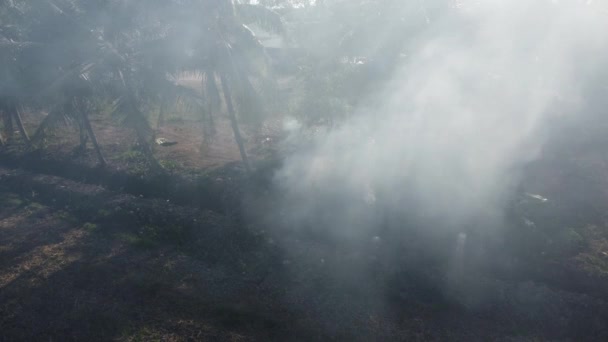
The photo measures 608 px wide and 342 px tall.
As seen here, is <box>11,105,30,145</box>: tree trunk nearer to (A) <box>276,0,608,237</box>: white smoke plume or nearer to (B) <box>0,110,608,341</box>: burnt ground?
(B) <box>0,110,608,341</box>: burnt ground

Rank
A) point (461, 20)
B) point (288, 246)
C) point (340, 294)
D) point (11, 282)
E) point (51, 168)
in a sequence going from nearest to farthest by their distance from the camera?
point (340, 294)
point (11, 282)
point (288, 246)
point (461, 20)
point (51, 168)

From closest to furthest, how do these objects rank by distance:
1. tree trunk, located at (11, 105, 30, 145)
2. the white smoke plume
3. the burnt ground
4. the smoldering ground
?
the burnt ground, the smoldering ground, the white smoke plume, tree trunk, located at (11, 105, 30, 145)

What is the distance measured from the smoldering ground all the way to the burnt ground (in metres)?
0.09

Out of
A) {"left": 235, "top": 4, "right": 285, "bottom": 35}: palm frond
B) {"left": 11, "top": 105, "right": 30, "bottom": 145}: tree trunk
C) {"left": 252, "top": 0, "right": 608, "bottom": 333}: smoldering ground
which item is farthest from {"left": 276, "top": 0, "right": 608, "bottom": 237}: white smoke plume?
{"left": 11, "top": 105, "right": 30, "bottom": 145}: tree trunk

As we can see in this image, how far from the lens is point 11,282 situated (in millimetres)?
10203

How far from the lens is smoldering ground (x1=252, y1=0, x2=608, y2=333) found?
9711 millimetres

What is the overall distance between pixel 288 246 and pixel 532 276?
5182 millimetres

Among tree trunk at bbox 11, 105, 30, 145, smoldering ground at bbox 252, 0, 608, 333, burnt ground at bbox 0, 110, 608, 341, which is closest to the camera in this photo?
burnt ground at bbox 0, 110, 608, 341

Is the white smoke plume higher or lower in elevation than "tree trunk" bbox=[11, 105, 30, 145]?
lower

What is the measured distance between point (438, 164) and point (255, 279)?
21.9ft

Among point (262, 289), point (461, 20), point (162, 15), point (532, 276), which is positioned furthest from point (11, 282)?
point (461, 20)

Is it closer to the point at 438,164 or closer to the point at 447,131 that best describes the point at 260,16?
the point at 447,131

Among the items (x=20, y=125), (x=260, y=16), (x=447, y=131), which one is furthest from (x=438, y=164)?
(x=20, y=125)

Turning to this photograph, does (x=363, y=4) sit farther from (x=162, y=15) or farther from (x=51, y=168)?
(x=51, y=168)
